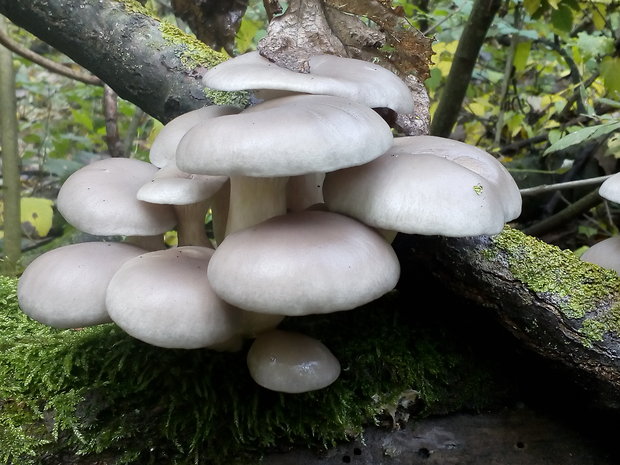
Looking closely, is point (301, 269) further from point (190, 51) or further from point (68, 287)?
point (190, 51)

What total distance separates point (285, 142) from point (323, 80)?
347 mm

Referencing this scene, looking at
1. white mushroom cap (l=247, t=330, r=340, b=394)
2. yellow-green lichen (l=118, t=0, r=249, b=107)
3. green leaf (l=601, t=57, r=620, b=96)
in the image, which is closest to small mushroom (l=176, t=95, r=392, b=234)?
white mushroom cap (l=247, t=330, r=340, b=394)

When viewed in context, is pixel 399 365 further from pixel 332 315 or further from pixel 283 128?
pixel 283 128

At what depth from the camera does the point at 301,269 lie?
1207mm

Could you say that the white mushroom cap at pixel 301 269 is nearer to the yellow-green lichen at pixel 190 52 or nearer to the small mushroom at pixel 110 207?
the small mushroom at pixel 110 207

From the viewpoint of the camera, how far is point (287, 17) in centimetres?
188

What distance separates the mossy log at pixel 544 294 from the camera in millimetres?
1588

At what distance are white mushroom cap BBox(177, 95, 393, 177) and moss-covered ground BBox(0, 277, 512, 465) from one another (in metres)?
0.73

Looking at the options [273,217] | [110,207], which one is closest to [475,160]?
[273,217]

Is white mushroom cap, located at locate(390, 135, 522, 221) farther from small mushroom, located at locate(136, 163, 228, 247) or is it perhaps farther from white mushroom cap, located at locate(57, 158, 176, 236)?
white mushroom cap, located at locate(57, 158, 176, 236)

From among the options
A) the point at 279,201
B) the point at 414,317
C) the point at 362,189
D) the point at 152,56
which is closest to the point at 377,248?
the point at 362,189

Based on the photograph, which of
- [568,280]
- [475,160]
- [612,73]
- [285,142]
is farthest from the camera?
[612,73]

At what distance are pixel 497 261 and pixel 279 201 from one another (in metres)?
0.74

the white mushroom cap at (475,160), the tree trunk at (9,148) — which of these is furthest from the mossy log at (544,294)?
the tree trunk at (9,148)
